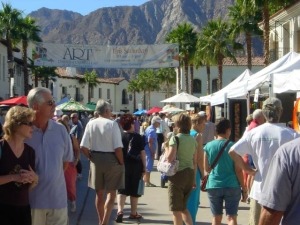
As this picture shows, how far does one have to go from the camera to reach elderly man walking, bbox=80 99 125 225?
29.6 ft

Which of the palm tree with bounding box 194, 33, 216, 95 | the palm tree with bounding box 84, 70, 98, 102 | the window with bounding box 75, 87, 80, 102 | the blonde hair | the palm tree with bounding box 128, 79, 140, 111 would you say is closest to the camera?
→ the blonde hair

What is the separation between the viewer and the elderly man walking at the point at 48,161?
5.49 meters

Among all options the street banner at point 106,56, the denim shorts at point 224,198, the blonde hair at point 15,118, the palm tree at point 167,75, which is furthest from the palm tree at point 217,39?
the blonde hair at point 15,118

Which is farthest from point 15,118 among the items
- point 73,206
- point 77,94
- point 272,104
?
point 77,94

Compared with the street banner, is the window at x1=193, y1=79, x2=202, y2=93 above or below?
below

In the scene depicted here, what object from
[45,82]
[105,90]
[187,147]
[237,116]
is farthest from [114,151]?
[105,90]

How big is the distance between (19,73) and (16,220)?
54.7 meters

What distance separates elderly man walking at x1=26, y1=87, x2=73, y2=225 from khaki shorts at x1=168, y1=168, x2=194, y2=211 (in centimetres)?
273

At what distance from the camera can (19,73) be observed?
58.6m

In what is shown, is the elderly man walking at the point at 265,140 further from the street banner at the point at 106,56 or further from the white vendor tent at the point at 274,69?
the street banner at the point at 106,56

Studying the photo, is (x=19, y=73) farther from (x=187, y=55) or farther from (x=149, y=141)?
(x=149, y=141)

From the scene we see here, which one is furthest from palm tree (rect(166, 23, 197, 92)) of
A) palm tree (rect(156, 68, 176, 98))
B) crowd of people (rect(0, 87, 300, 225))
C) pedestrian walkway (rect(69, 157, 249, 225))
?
crowd of people (rect(0, 87, 300, 225))

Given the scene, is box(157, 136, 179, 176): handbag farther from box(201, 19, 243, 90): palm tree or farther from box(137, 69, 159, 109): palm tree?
box(137, 69, 159, 109): palm tree

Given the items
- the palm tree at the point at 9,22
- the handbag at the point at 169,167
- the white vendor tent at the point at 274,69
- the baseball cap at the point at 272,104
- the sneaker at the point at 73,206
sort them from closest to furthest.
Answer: the baseball cap at the point at 272,104
the handbag at the point at 169,167
the sneaker at the point at 73,206
the white vendor tent at the point at 274,69
the palm tree at the point at 9,22
